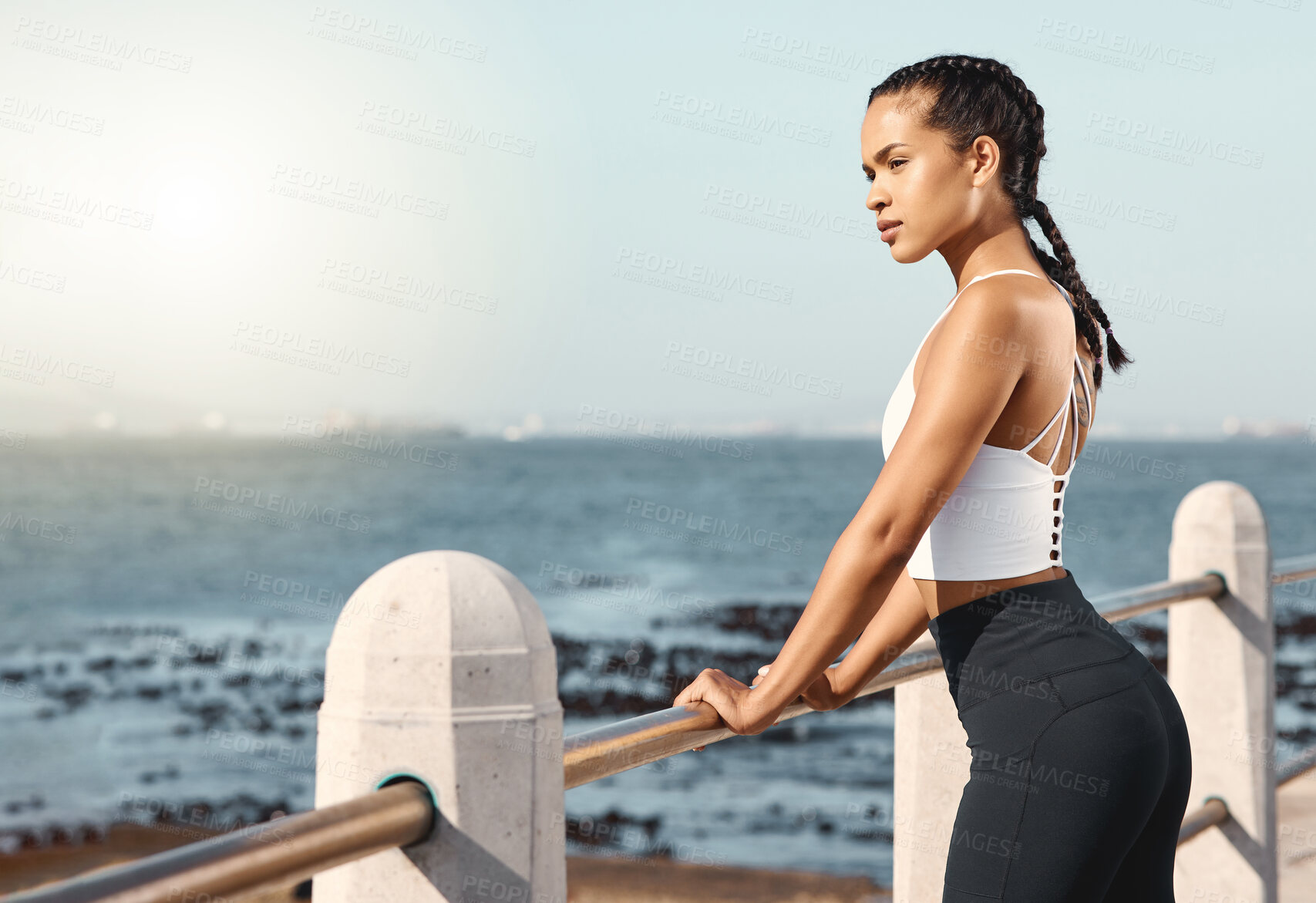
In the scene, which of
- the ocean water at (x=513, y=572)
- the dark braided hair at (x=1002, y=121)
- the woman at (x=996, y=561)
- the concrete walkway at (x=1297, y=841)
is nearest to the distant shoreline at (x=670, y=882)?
the ocean water at (x=513, y=572)

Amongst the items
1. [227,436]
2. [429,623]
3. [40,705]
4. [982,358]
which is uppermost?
[227,436]

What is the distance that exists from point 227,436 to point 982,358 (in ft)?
457

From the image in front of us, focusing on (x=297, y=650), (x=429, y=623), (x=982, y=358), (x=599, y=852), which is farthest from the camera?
(x=297, y=650)

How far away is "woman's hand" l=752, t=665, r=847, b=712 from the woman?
0.15 meters

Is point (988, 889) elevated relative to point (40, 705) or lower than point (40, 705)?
elevated

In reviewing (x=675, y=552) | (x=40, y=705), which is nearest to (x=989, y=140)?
(x=40, y=705)

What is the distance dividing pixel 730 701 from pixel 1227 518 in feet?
7.35

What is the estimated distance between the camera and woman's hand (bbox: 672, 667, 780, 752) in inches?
60.6

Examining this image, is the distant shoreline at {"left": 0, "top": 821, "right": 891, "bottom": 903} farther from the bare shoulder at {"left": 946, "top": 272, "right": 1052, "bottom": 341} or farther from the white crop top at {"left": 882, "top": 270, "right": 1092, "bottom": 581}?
the bare shoulder at {"left": 946, "top": 272, "right": 1052, "bottom": 341}

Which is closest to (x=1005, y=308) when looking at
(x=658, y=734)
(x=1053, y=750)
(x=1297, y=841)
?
(x=1053, y=750)

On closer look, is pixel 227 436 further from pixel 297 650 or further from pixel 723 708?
pixel 723 708

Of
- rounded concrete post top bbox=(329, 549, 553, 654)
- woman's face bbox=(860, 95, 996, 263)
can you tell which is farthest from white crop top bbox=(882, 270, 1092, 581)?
rounded concrete post top bbox=(329, 549, 553, 654)

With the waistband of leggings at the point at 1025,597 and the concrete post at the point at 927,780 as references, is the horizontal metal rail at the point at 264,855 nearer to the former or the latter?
the waistband of leggings at the point at 1025,597

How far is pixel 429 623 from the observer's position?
3.50 ft
